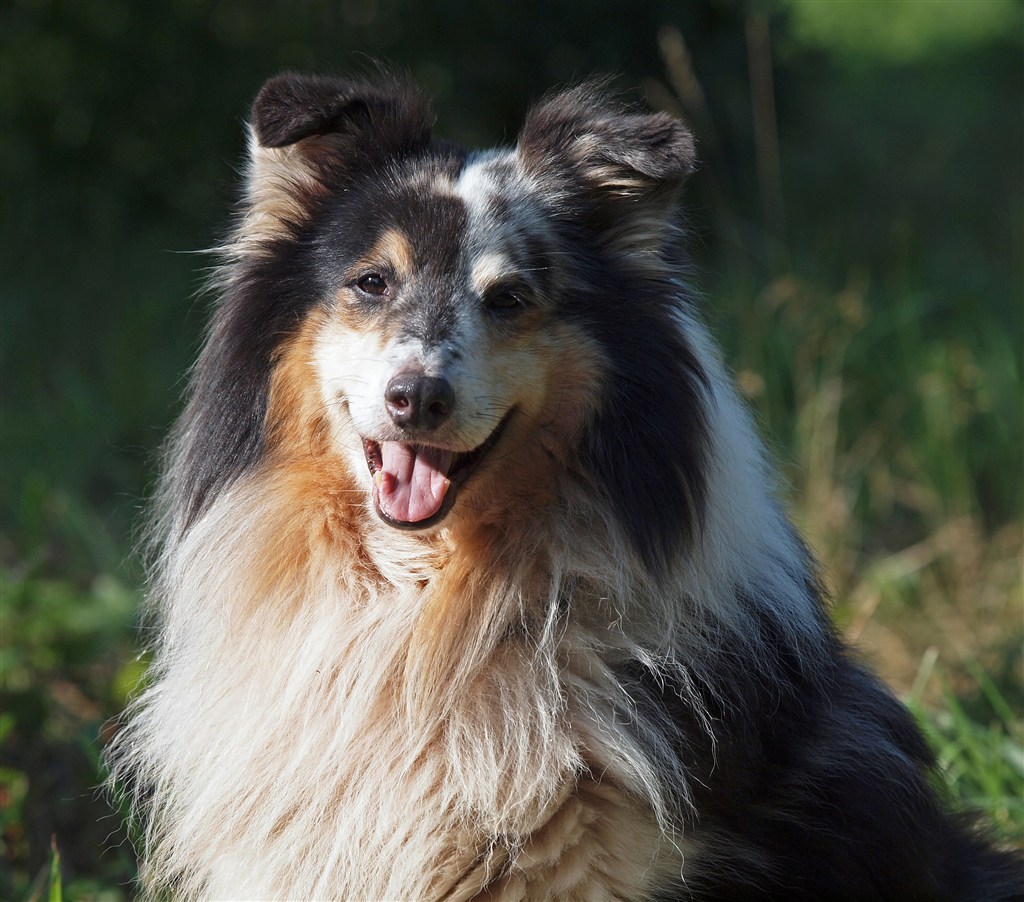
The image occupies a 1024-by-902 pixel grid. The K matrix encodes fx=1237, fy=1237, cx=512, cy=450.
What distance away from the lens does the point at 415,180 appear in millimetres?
3033

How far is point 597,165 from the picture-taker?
3.02 meters

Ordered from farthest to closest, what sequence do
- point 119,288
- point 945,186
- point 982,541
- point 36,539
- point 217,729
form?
1. point 945,186
2. point 119,288
3. point 982,541
4. point 36,539
5. point 217,729

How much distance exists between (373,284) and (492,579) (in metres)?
0.75

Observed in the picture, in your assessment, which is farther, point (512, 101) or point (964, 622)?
point (512, 101)

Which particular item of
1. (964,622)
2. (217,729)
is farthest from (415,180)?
(964,622)

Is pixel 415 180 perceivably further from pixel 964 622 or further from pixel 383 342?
pixel 964 622

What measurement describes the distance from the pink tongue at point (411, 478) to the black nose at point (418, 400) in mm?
139

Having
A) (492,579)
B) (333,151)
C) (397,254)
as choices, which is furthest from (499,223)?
(492,579)

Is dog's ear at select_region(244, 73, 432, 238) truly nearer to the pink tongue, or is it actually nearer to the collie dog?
the collie dog

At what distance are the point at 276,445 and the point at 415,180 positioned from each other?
0.73m

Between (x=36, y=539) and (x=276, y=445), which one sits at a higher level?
(x=276, y=445)

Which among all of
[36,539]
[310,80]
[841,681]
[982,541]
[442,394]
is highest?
[310,80]

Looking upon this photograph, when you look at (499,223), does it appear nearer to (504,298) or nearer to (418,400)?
(504,298)

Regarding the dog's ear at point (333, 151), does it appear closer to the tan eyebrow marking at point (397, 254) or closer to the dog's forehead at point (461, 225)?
the dog's forehead at point (461, 225)
